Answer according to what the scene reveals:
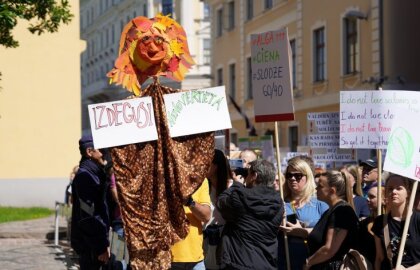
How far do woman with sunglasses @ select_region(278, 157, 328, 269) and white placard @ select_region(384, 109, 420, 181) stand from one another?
2.88 ft

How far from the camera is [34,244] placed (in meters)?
16.8

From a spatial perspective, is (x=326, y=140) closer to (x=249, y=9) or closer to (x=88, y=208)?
(x=88, y=208)

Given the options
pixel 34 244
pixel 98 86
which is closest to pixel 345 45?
pixel 34 244

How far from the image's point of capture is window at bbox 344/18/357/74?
89.4 feet

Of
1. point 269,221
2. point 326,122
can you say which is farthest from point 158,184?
point 326,122

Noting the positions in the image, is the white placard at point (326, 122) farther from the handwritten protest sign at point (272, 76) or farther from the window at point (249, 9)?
the window at point (249, 9)

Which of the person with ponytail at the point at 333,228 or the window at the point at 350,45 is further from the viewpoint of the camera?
the window at the point at 350,45

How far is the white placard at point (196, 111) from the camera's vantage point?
696 cm

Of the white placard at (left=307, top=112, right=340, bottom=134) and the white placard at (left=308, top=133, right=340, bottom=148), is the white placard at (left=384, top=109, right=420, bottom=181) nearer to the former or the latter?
the white placard at (left=308, top=133, right=340, bottom=148)

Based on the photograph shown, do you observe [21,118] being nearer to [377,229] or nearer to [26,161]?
[26,161]

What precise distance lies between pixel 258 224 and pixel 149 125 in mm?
1093

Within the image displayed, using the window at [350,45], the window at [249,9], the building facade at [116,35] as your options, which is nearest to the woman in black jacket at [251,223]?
the window at [350,45]

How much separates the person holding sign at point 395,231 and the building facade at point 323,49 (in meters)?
16.6

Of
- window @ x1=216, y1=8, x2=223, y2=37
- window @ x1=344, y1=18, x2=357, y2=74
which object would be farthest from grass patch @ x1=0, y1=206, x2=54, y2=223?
window @ x1=216, y1=8, x2=223, y2=37
